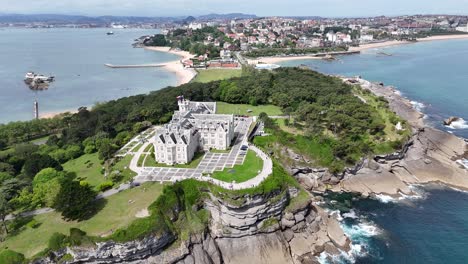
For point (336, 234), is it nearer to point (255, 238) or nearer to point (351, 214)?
point (351, 214)

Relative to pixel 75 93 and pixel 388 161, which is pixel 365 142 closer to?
pixel 388 161

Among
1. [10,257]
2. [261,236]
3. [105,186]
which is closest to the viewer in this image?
[10,257]

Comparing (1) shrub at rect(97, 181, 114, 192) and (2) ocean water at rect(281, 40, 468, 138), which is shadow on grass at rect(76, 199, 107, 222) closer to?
(1) shrub at rect(97, 181, 114, 192)

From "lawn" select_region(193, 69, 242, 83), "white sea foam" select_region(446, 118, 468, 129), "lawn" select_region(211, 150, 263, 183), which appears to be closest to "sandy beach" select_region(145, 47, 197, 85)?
"lawn" select_region(193, 69, 242, 83)

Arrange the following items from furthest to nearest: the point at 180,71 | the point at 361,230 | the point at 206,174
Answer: the point at 180,71, the point at 206,174, the point at 361,230

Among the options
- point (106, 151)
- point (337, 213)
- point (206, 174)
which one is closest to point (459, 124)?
point (337, 213)

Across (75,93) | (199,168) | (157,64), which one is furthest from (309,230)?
(157,64)
